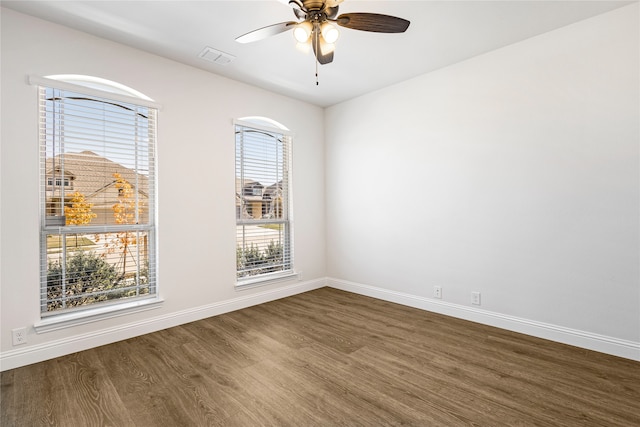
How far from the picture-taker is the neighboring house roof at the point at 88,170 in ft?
8.89

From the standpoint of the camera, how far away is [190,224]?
344cm

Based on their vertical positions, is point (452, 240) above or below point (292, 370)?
above

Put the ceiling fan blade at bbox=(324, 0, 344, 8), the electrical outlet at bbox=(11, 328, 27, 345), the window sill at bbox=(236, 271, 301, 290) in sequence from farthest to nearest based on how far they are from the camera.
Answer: the window sill at bbox=(236, 271, 301, 290) < the electrical outlet at bbox=(11, 328, 27, 345) < the ceiling fan blade at bbox=(324, 0, 344, 8)

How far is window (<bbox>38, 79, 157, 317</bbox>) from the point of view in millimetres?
2646

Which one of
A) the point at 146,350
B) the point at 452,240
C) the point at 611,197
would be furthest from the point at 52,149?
the point at 611,197

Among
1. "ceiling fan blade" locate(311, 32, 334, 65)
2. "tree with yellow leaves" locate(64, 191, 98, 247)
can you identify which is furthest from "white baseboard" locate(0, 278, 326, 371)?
"ceiling fan blade" locate(311, 32, 334, 65)

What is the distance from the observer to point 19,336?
244 centimetres

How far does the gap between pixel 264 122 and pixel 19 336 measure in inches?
131

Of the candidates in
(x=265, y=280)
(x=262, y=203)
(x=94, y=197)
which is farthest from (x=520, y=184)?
(x=94, y=197)

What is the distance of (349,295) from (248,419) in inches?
108

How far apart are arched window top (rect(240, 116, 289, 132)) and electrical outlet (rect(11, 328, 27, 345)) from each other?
2969 mm

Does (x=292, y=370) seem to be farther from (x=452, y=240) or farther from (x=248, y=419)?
(x=452, y=240)

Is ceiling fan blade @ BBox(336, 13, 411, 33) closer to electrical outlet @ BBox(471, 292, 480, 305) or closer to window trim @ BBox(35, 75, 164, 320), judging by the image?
window trim @ BBox(35, 75, 164, 320)

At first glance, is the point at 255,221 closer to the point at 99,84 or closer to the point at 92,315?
the point at 92,315
